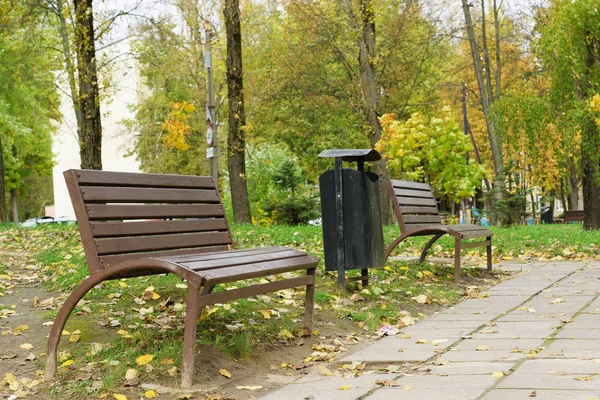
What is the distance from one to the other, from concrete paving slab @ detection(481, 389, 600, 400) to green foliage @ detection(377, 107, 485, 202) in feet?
92.6

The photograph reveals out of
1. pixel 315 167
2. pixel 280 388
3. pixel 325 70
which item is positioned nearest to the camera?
pixel 280 388

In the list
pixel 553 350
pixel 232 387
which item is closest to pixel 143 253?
pixel 232 387

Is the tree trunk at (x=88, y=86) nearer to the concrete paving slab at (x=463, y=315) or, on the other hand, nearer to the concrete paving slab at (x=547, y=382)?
the concrete paving slab at (x=463, y=315)

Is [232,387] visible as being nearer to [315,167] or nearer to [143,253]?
[143,253]

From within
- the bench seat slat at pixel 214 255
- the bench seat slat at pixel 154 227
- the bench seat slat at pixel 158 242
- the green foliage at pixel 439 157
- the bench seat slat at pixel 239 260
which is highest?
the green foliage at pixel 439 157

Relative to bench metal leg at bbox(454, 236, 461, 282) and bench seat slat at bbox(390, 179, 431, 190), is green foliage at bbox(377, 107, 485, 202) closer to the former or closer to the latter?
bench seat slat at bbox(390, 179, 431, 190)

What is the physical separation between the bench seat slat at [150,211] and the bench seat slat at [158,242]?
146 mm

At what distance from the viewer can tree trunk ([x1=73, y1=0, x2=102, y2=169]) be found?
16.2m

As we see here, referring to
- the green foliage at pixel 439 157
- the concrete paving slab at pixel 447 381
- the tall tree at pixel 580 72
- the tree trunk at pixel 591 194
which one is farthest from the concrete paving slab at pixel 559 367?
the green foliage at pixel 439 157

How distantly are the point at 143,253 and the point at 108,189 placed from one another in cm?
47

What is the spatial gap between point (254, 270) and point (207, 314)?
52.9 inches

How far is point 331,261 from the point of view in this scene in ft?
24.6

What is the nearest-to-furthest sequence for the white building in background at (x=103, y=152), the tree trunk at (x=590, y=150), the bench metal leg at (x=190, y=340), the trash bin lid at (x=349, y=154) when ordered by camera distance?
1. the bench metal leg at (x=190, y=340)
2. the trash bin lid at (x=349, y=154)
3. the tree trunk at (x=590, y=150)
4. the white building in background at (x=103, y=152)

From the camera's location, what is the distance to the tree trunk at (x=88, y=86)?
53.0ft
